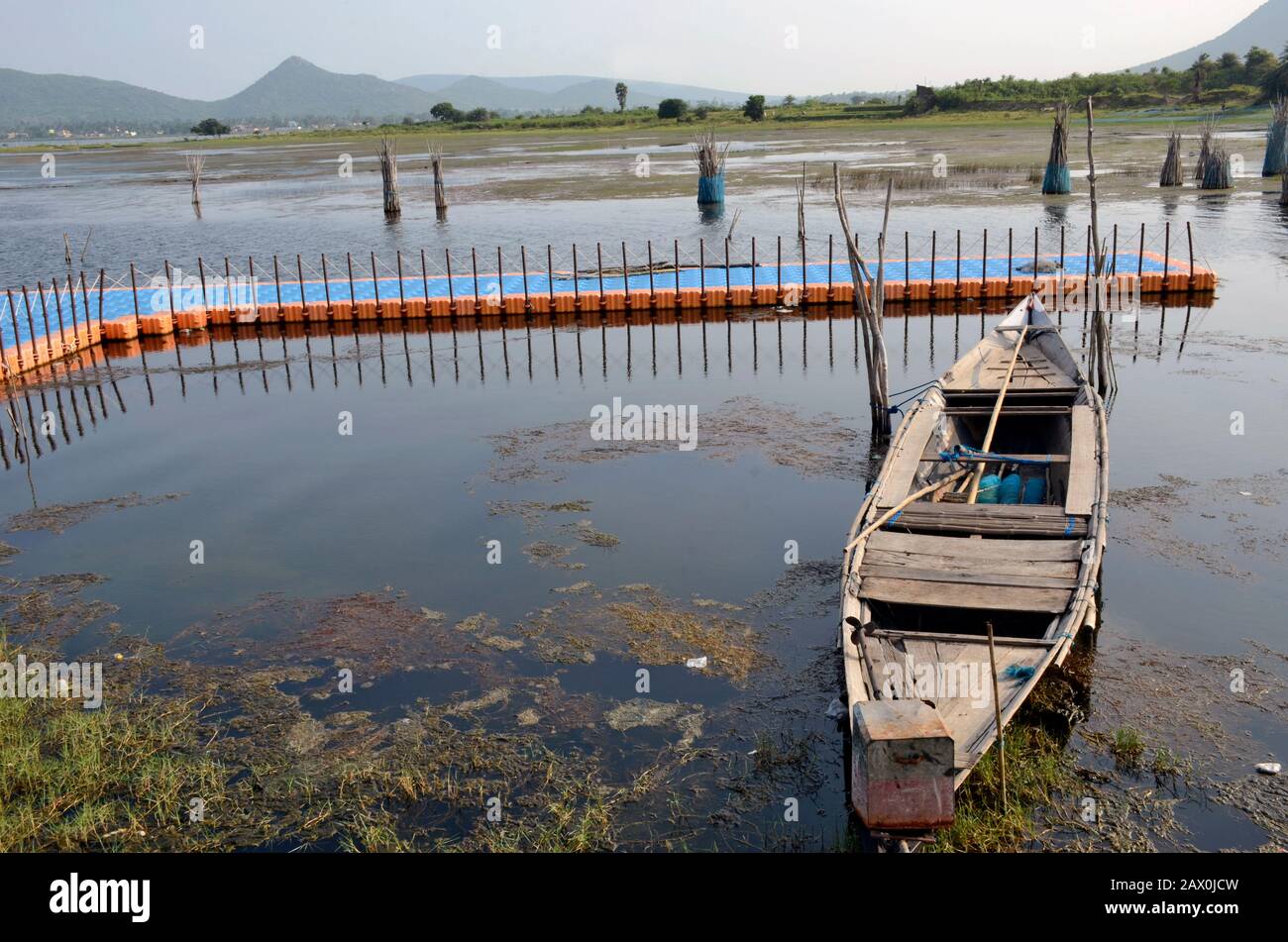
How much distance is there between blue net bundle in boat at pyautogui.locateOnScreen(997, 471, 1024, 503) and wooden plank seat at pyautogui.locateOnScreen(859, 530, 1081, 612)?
8.63 feet

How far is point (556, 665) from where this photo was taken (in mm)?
12227

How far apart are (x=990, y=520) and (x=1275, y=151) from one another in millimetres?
55193

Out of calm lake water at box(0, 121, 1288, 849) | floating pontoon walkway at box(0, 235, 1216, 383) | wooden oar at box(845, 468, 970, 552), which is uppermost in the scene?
floating pontoon walkway at box(0, 235, 1216, 383)

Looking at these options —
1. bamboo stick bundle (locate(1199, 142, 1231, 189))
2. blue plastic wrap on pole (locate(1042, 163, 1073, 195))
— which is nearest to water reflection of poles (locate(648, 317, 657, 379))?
blue plastic wrap on pole (locate(1042, 163, 1073, 195))

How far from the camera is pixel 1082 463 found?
13828 millimetres

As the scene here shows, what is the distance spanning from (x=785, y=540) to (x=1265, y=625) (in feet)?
19.3

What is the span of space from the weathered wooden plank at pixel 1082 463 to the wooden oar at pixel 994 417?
3.52 ft

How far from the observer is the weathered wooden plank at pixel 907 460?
1346 centimetres

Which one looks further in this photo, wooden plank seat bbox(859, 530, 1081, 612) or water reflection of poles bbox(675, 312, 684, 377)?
water reflection of poles bbox(675, 312, 684, 377)

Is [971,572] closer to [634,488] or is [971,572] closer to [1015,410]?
[1015,410]

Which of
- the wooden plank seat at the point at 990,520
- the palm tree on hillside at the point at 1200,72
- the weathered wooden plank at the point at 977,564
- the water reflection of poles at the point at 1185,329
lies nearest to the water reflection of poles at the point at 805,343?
the water reflection of poles at the point at 1185,329

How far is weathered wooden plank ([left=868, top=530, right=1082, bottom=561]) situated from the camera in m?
11.6

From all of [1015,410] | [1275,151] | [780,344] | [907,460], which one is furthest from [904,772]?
[1275,151]

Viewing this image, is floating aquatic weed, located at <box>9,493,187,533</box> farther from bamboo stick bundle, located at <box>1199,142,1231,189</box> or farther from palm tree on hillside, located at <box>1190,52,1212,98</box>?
palm tree on hillside, located at <box>1190,52,1212,98</box>
